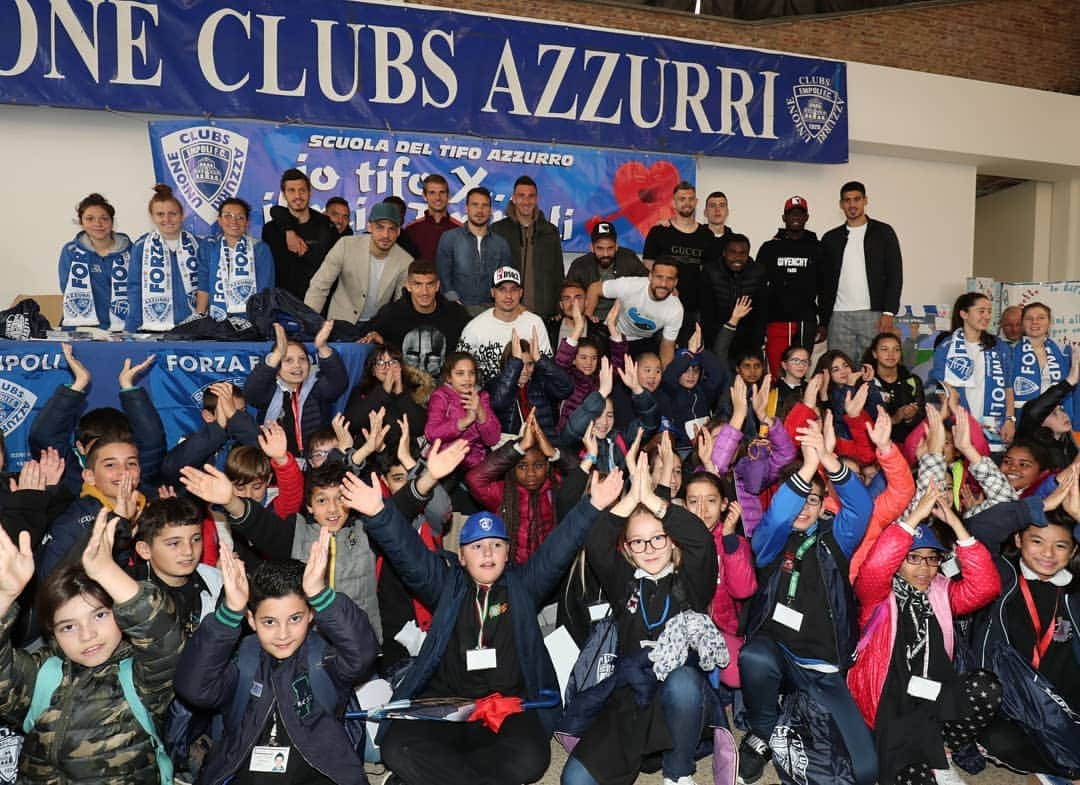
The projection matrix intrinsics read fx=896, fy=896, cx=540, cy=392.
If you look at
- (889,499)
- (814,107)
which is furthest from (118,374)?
(814,107)

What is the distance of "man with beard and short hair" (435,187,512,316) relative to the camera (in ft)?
22.1

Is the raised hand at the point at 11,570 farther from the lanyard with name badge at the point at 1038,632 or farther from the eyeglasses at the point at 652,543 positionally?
the lanyard with name badge at the point at 1038,632

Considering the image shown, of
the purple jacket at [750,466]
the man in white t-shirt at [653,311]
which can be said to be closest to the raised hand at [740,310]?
the man in white t-shirt at [653,311]

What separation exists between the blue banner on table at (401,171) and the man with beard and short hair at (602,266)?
1953 millimetres

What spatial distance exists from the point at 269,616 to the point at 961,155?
35.0ft

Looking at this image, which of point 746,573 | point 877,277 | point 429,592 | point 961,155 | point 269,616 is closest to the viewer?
point 269,616

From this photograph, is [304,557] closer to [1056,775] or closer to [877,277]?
[1056,775]

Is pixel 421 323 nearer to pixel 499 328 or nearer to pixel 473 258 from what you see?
pixel 499 328

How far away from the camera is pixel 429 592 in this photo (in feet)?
11.8

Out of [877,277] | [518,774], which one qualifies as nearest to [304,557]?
[518,774]

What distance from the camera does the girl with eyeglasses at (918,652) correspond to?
3.43 metres

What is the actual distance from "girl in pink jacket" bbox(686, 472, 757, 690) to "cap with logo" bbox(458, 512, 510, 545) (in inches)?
34.8

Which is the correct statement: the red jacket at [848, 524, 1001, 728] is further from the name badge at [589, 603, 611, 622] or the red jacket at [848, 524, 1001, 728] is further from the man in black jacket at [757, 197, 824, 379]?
the man in black jacket at [757, 197, 824, 379]

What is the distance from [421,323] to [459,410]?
118cm
